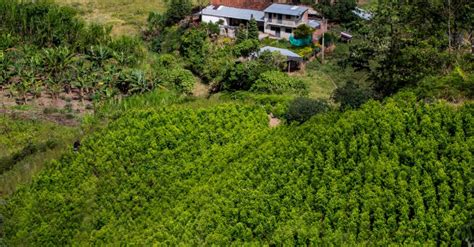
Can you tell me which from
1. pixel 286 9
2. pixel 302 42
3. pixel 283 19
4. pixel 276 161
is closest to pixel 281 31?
pixel 283 19

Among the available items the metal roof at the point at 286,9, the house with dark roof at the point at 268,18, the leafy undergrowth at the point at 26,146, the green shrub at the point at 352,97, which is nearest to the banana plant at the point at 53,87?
the leafy undergrowth at the point at 26,146

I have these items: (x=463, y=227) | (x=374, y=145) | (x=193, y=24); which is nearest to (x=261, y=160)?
(x=374, y=145)

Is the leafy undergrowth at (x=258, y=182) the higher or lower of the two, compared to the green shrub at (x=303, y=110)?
lower

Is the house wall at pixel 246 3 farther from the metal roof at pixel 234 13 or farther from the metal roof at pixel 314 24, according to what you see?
the metal roof at pixel 314 24

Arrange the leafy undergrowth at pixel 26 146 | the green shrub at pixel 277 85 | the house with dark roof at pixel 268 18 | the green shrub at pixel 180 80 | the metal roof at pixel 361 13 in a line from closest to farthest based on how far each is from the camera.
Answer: the leafy undergrowth at pixel 26 146
the green shrub at pixel 277 85
the green shrub at pixel 180 80
the house with dark roof at pixel 268 18
the metal roof at pixel 361 13

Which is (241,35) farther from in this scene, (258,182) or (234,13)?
(258,182)

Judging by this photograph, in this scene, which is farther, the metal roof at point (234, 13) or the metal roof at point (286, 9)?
the metal roof at point (234, 13)
